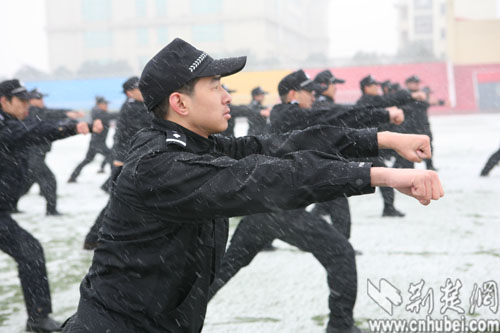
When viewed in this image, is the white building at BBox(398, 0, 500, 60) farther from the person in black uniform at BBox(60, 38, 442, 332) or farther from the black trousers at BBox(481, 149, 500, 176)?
the person in black uniform at BBox(60, 38, 442, 332)

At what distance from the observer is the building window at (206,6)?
66.8 m

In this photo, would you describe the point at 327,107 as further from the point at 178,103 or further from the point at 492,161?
the point at 492,161

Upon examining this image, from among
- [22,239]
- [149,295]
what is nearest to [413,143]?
[149,295]

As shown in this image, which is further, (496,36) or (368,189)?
(496,36)

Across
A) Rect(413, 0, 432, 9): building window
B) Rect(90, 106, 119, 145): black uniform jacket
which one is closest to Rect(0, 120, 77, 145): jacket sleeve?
Rect(90, 106, 119, 145): black uniform jacket

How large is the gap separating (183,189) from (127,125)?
217 inches

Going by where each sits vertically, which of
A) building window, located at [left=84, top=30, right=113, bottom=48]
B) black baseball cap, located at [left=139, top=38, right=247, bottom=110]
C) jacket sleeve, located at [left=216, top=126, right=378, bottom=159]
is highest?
building window, located at [left=84, top=30, right=113, bottom=48]

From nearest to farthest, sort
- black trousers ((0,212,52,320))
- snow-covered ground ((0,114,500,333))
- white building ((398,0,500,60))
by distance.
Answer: black trousers ((0,212,52,320)) → snow-covered ground ((0,114,500,333)) → white building ((398,0,500,60))

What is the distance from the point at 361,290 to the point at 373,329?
89 cm

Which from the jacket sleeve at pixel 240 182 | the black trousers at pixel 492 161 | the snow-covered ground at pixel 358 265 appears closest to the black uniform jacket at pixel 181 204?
the jacket sleeve at pixel 240 182

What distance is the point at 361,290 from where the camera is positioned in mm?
5117

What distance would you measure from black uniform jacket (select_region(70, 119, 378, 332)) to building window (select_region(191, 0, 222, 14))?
66.6 m

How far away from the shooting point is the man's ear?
6.82 feet

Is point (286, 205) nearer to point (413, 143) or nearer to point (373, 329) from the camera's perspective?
point (413, 143)
